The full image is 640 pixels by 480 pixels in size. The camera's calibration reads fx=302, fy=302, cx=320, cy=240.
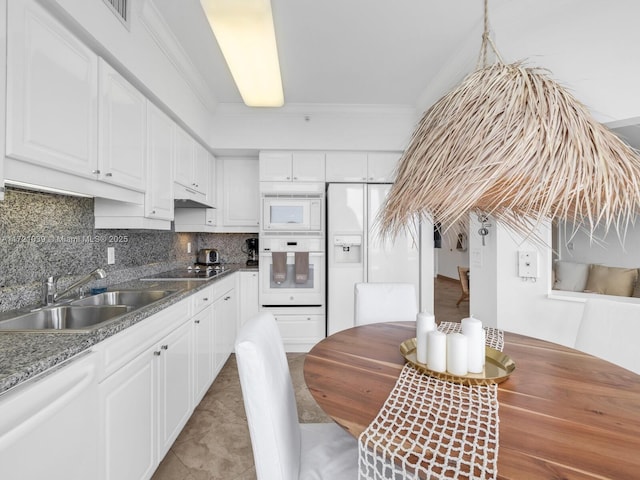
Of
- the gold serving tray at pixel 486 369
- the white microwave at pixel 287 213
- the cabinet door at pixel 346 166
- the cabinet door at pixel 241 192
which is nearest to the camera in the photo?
the gold serving tray at pixel 486 369

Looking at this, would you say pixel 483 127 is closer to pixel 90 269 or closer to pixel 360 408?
pixel 360 408

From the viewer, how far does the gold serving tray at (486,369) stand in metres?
0.94

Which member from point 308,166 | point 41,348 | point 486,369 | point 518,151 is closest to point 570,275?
point 486,369

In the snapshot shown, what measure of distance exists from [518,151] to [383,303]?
4.49 feet

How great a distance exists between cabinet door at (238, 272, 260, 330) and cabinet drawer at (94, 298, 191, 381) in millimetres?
1433

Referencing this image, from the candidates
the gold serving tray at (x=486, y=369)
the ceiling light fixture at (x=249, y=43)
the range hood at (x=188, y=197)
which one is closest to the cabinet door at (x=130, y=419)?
the gold serving tray at (x=486, y=369)

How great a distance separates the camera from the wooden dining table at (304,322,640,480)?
619mm

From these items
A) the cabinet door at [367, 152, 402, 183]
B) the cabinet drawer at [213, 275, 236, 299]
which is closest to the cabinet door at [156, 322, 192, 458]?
the cabinet drawer at [213, 275, 236, 299]

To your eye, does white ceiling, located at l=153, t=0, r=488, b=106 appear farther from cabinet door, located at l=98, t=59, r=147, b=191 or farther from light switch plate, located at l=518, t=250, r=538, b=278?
light switch plate, located at l=518, t=250, r=538, b=278

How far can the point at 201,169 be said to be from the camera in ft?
9.77

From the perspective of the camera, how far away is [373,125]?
320cm

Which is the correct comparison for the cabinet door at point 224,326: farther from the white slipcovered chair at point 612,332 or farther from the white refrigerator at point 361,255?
the white slipcovered chair at point 612,332

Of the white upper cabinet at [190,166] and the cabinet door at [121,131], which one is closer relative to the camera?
the cabinet door at [121,131]

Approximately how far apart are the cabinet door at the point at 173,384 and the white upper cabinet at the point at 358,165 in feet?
6.92
